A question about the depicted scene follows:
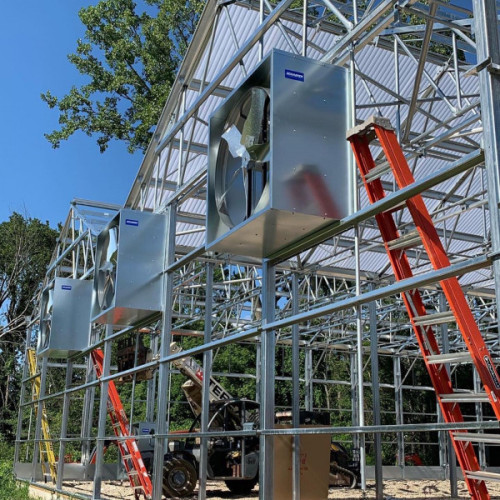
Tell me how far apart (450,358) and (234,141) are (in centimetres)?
238

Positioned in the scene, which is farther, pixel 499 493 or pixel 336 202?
pixel 499 493

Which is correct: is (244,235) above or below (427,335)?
above

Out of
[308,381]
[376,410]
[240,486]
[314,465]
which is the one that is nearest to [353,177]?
[314,465]

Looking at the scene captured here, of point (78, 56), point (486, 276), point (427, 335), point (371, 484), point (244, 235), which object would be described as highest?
point (78, 56)

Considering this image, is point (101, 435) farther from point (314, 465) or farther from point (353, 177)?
point (353, 177)

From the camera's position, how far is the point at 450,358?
5.04m

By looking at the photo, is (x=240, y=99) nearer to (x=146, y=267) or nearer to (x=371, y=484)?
(x=146, y=267)

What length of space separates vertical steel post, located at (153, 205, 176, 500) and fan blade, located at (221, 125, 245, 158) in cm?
261

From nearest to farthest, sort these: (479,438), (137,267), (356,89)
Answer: (479,438) < (137,267) < (356,89)

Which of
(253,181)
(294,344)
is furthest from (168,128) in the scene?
(253,181)

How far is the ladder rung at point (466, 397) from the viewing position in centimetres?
473

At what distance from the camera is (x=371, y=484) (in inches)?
690

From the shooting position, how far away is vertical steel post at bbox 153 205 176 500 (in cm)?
693

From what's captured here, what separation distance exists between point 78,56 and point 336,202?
25802 mm
